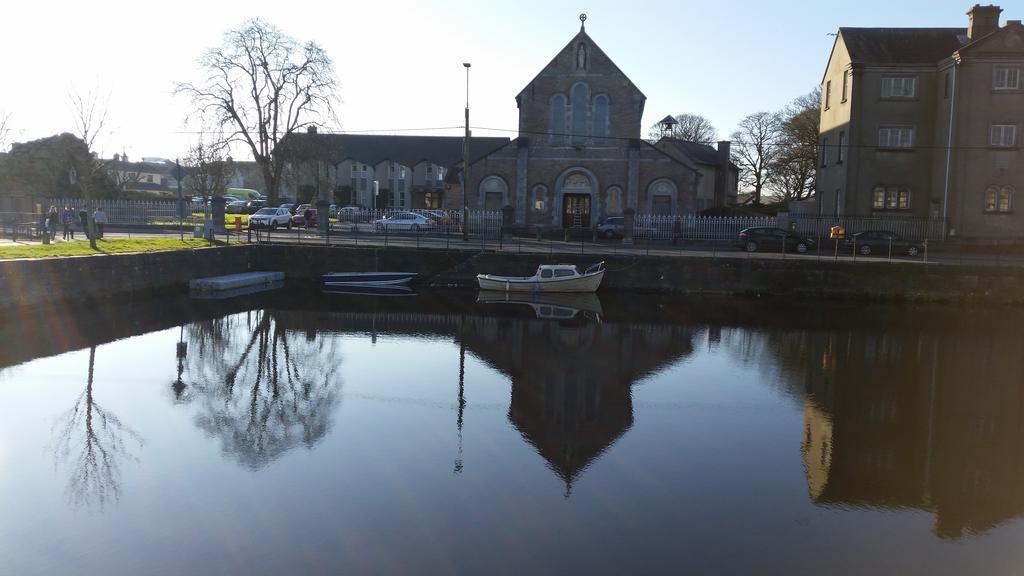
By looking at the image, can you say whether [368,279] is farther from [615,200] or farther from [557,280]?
[615,200]

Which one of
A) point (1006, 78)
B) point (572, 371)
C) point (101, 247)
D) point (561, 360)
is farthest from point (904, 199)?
point (101, 247)

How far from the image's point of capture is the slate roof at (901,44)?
4409cm

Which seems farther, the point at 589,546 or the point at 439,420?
the point at 439,420

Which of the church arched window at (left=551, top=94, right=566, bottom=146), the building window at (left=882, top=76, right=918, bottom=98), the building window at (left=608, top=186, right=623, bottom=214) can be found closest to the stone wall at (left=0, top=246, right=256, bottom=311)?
the church arched window at (left=551, top=94, right=566, bottom=146)

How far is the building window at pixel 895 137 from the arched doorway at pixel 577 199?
57.2 feet

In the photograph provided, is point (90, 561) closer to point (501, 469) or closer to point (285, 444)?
point (285, 444)

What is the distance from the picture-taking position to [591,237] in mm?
45969

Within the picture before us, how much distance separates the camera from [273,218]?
168 feet

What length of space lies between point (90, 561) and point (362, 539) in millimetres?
2989

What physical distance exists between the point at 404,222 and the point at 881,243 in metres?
27.7

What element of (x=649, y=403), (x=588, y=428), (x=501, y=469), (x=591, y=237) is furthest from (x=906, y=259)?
(x=501, y=469)

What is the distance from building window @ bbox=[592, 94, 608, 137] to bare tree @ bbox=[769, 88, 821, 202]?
78.1 feet

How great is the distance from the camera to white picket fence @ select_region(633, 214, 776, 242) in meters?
44.3

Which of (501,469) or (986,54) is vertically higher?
(986,54)
